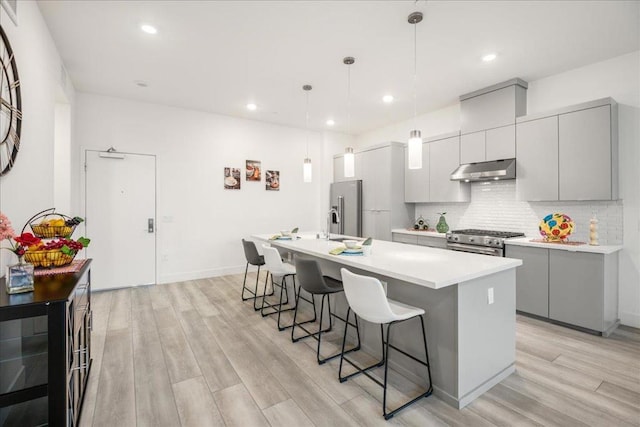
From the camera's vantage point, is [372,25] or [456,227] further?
[456,227]

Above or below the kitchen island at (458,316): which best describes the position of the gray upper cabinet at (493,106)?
above

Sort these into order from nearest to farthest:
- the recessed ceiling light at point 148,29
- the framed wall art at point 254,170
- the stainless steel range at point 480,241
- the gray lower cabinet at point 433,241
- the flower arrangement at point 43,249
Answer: the flower arrangement at point 43,249
the recessed ceiling light at point 148,29
the stainless steel range at point 480,241
the gray lower cabinet at point 433,241
the framed wall art at point 254,170

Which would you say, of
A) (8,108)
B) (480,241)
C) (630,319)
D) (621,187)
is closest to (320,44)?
(8,108)

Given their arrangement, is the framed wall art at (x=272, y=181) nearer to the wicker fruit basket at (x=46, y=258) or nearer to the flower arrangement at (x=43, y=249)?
the flower arrangement at (x=43, y=249)

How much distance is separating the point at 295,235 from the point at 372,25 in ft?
7.92

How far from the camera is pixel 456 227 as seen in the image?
5.09 meters

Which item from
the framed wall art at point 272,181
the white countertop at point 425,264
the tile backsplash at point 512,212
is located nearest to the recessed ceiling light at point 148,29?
the white countertop at point 425,264

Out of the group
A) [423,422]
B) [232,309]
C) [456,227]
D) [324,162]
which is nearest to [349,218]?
[324,162]

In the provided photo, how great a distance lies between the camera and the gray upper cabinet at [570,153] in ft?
10.7

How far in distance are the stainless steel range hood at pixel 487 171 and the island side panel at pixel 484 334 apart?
80.0 inches

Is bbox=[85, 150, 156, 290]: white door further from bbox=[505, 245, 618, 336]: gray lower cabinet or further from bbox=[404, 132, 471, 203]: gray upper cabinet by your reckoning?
bbox=[505, 245, 618, 336]: gray lower cabinet

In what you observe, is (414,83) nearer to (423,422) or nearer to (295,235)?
(295,235)

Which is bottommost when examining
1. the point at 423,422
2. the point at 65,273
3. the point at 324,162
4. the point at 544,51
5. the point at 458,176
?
the point at 423,422

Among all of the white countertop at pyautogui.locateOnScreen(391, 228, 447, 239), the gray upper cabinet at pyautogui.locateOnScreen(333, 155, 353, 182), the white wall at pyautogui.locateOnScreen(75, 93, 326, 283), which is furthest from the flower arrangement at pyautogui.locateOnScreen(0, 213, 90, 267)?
the gray upper cabinet at pyautogui.locateOnScreen(333, 155, 353, 182)
